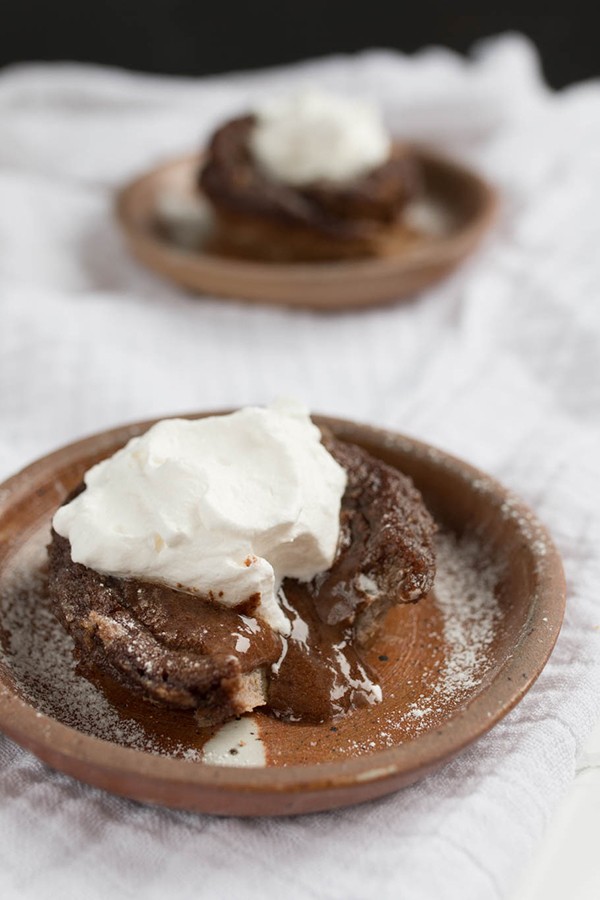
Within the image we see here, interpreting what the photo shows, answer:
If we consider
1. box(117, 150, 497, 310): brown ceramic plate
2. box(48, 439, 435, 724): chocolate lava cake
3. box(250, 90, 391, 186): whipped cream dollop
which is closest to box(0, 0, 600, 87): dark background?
box(117, 150, 497, 310): brown ceramic plate

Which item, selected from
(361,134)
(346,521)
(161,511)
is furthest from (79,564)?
(361,134)

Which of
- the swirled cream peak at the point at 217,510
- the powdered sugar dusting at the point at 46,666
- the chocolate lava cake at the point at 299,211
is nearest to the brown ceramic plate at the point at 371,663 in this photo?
the powdered sugar dusting at the point at 46,666

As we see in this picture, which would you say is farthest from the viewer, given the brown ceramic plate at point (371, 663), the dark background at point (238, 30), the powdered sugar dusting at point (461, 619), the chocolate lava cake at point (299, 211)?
the dark background at point (238, 30)

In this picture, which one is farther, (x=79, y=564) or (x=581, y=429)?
(x=581, y=429)

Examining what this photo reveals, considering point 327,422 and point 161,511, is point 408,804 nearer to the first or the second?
point 161,511

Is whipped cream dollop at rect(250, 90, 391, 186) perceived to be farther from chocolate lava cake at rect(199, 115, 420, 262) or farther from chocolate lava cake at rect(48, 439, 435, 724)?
chocolate lava cake at rect(48, 439, 435, 724)

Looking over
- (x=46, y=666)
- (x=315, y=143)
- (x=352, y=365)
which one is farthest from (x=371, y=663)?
→ (x=315, y=143)

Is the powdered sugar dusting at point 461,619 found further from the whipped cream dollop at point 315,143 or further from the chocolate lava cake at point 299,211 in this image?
the whipped cream dollop at point 315,143
